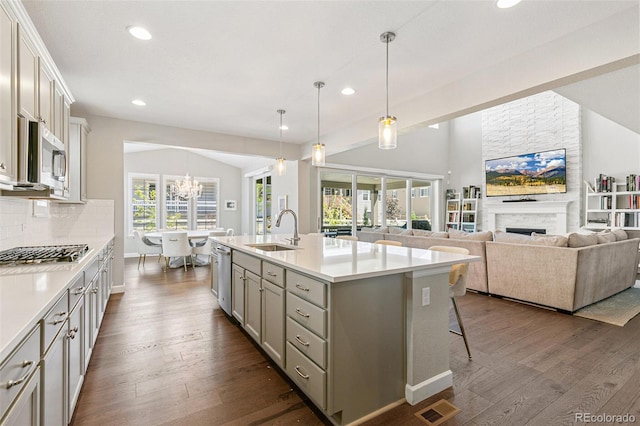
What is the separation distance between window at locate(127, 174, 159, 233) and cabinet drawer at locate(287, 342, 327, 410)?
7754 millimetres

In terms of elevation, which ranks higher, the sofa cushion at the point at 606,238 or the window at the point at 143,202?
the window at the point at 143,202

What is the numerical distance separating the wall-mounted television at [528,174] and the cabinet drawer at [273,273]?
7.51 metres

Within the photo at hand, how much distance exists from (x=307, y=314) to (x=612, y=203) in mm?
7322

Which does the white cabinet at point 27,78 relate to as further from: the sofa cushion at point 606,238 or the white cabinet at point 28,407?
the sofa cushion at point 606,238

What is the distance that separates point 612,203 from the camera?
6121 mm

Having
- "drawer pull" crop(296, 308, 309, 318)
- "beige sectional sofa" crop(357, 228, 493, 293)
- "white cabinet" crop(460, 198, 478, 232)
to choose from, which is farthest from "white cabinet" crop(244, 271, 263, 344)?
"white cabinet" crop(460, 198, 478, 232)

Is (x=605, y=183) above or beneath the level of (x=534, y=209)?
above

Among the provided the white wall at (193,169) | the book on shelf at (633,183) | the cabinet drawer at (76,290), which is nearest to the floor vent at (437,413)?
the cabinet drawer at (76,290)

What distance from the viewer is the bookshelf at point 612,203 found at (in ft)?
19.2

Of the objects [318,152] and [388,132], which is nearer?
[388,132]

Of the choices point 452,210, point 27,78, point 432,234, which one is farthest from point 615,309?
point 27,78

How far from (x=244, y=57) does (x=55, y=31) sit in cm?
144

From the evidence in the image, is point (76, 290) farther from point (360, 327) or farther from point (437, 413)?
point (437, 413)

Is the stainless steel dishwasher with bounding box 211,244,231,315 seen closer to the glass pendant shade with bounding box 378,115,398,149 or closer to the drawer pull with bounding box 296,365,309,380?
the drawer pull with bounding box 296,365,309,380
